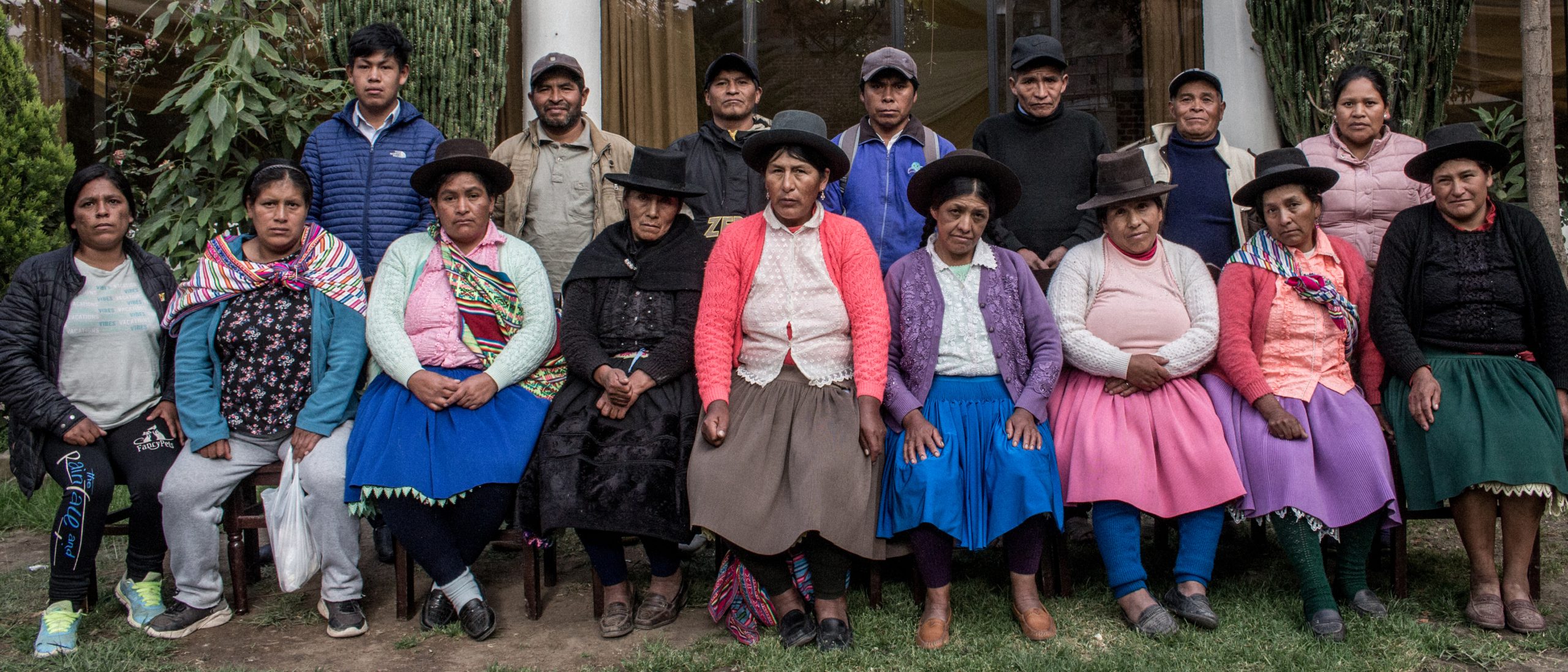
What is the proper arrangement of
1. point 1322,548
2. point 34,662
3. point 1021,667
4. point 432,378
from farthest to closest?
point 1322,548 < point 432,378 < point 34,662 < point 1021,667

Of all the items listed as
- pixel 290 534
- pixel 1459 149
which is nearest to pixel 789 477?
pixel 290 534

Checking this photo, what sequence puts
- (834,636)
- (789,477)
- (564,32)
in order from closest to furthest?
(834,636)
(789,477)
(564,32)

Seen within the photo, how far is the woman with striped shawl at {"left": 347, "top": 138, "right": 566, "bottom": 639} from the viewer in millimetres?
3908

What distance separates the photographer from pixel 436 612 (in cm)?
399

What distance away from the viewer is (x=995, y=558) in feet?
15.3

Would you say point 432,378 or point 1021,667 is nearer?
point 1021,667

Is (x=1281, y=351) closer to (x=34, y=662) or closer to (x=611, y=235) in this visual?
(x=611, y=235)

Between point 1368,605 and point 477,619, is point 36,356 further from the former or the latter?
point 1368,605

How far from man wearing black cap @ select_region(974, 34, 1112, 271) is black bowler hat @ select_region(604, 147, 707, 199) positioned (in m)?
1.53

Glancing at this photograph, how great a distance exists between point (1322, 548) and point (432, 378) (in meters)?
3.74

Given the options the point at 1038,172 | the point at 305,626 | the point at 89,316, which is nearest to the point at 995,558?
the point at 1038,172

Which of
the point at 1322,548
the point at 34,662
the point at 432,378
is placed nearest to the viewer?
the point at 34,662

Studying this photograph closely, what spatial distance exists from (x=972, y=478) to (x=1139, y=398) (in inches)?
29.1

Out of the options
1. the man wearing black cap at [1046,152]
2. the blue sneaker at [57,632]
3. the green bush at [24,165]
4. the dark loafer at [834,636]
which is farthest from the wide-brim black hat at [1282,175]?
the green bush at [24,165]
